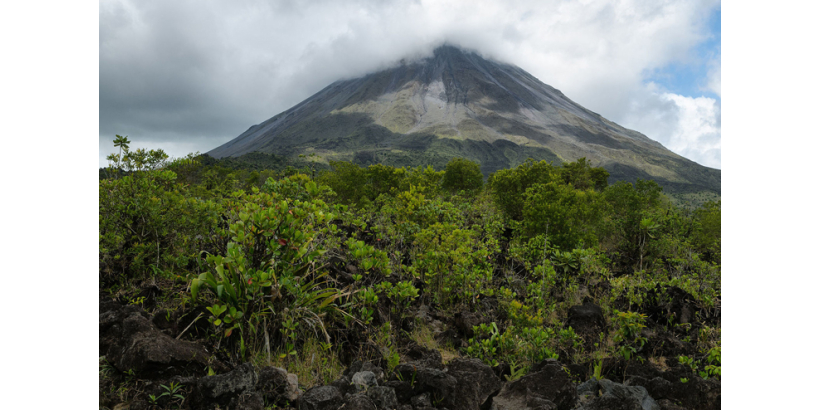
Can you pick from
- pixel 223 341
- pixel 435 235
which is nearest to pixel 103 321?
pixel 223 341

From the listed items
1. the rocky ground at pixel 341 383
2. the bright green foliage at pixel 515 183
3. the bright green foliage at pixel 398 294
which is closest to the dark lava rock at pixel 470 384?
the rocky ground at pixel 341 383

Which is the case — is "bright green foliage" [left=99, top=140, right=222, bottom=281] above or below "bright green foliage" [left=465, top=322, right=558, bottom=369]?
above

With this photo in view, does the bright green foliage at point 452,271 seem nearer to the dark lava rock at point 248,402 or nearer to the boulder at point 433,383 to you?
the boulder at point 433,383

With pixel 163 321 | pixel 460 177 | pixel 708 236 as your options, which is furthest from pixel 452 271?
pixel 460 177

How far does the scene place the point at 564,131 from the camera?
118 metres

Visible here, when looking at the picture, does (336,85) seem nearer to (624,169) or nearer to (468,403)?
(624,169)

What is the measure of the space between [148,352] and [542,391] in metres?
2.36

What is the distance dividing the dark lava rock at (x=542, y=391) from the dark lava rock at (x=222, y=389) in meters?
1.49

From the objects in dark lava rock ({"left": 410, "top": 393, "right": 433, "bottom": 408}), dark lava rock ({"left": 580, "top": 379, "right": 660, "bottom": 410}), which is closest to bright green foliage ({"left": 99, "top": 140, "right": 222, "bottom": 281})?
dark lava rock ({"left": 410, "top": 393, "right": 433, "bottom": 408})

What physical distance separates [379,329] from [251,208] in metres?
1.43

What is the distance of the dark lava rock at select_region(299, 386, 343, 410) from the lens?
6.80 ft

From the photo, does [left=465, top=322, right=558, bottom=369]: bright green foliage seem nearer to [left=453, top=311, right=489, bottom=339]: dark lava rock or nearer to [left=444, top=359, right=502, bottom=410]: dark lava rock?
[left=453, top=311, right=489, bottom=339]: dark lava rock

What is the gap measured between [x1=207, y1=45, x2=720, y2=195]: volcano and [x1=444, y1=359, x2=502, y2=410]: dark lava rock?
74.9 meters

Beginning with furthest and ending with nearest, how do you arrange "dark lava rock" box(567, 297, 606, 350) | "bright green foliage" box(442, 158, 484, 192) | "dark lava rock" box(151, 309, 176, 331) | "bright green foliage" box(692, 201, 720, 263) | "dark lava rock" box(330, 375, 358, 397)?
"bright green foliage" box(442, 158, 484, 192), "bright green foliage" box(692, 201, 720, 263), "dark lava rock" box(567, 297, 606, 350), "dark lava rock" box(151, 309, 176, 331), "dark lava rock" box(330, 375, 358, 397)
